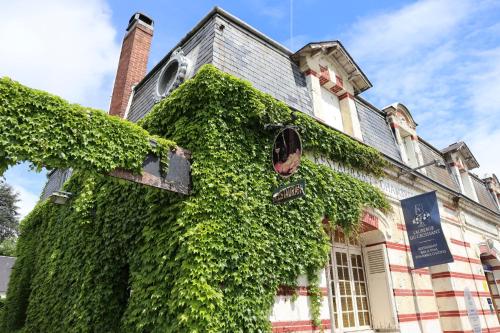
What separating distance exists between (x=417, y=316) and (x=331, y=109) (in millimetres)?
5222

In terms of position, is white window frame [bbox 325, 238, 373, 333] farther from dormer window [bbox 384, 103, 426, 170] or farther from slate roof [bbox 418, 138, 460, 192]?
slate roof [bbox 418, 138, 460, 192]

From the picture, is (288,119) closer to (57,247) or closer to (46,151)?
(46,151)

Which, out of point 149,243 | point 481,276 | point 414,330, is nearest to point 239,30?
point 149,243

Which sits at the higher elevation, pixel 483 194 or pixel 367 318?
pixel 483 194

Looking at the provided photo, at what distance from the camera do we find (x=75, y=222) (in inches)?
315

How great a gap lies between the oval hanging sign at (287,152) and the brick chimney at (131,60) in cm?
547

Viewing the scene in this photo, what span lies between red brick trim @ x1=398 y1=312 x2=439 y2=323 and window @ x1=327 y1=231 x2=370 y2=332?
27.0 inches

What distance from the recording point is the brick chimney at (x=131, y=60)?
380 inches

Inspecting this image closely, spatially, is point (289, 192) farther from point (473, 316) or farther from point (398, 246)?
point (473, 316)

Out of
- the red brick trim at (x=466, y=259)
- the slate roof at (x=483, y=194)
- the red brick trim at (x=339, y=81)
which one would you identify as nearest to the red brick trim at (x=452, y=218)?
the red brick trim at (x=466, y=259)

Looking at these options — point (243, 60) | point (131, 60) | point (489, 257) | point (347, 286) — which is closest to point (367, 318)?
point (347, 286)

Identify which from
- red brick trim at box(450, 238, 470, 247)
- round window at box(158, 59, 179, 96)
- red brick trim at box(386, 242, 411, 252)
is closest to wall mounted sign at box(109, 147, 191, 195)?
round window at box(158, 59, 179, 96)

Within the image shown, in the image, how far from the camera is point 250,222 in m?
5.13

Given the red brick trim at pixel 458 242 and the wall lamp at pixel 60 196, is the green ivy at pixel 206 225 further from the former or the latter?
the red brick trim at pixel 458 242
